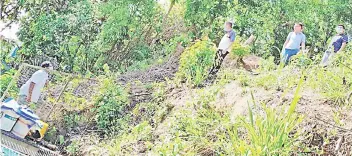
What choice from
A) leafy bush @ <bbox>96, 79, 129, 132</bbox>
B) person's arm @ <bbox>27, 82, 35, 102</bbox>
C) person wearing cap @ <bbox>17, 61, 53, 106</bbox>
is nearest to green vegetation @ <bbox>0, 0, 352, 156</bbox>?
leafy bush @ <bbox>96, 79, 129, 132</bbox>

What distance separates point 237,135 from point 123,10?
6708mm

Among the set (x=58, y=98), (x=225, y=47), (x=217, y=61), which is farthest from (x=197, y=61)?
(x=58, y=98)

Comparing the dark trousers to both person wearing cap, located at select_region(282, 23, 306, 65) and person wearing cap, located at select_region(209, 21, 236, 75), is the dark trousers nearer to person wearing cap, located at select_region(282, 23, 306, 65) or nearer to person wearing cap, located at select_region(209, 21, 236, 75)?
person wearing cap, located at select_region(209, 21, 236, 75)

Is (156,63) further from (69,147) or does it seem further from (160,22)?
(69,147)

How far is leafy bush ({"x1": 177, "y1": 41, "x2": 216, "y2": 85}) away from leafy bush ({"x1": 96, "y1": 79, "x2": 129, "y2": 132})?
39.2 inches

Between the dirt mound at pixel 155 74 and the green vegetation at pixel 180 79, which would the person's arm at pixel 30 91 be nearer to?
the green vegetation at pixel 180 79

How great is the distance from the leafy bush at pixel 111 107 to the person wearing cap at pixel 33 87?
953 millimetres

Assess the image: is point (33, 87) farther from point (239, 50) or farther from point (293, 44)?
point (293, 44)

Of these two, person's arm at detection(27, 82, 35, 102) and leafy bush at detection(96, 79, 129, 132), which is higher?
person's arm at detection(27, 82, 35, 102)

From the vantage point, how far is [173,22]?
1256 centimetres

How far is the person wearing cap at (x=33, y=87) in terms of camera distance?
742 cm

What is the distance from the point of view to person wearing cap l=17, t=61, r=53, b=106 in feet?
24.3

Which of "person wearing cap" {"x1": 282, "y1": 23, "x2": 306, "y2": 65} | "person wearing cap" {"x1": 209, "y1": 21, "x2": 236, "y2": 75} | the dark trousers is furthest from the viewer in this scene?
"person wearing cap" {"x1": 209, "y1": 21, "x2": 236, "y2": 75}

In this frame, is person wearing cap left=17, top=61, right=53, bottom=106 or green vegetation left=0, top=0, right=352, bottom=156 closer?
Result: green vegetation left=0, top=0, right=352, bottom=156
